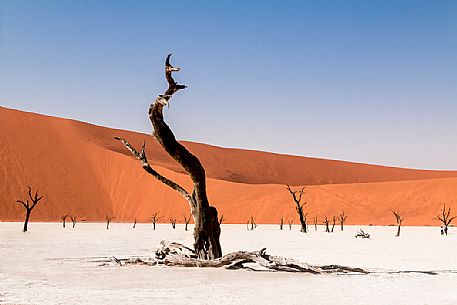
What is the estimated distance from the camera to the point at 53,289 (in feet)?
34.7

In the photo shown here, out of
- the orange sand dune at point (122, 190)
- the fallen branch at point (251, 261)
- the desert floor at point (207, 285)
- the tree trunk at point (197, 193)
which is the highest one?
the orange sand dune at point (122, 190)

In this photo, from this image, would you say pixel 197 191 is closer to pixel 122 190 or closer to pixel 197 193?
pixel 197 193

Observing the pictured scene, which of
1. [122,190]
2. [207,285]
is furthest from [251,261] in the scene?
[122,190]

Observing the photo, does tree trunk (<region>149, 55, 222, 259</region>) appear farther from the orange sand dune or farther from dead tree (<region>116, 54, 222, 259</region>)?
the orange sand dune

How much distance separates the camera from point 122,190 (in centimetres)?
8681

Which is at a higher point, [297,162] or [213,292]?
[297,162]

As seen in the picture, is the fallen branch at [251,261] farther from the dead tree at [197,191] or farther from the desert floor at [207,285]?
the dead tree at [197,191]

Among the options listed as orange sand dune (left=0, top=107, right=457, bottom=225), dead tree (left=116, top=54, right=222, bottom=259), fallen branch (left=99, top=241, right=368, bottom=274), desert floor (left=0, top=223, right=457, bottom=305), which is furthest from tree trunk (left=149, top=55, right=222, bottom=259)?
orange sand dune (left=0, top=107, right=457, bottom=225)

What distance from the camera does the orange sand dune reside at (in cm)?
7656

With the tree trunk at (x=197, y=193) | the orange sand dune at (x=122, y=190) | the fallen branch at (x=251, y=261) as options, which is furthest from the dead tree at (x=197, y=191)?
the orange sand dune at (x=122, y=190)

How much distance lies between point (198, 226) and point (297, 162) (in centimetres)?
13482

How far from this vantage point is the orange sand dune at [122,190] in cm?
7656

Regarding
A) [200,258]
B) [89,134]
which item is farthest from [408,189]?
[200,258]

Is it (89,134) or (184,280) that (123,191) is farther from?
(184,280)
